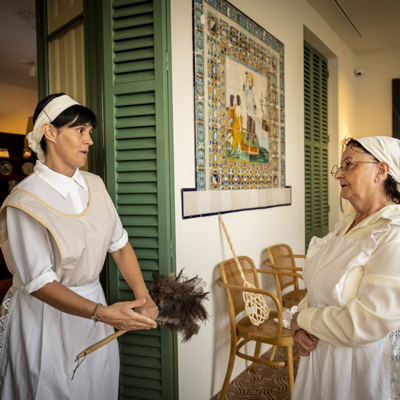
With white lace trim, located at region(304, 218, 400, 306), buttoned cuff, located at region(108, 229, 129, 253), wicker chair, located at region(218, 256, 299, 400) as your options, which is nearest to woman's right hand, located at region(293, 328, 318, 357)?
white lace trim, located at region(304, 218, 400, 306)

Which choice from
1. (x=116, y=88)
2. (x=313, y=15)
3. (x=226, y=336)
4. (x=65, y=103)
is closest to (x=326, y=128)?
(x=313, y=15)

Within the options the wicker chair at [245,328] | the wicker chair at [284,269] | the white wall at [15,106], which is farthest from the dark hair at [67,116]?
the white wall at [15,106]

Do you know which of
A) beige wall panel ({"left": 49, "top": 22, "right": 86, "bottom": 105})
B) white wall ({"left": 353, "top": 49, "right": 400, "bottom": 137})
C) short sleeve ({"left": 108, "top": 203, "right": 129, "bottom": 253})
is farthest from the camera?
white wall ({"left": 353, "top": 49, "right": 400, "bottom": 137})

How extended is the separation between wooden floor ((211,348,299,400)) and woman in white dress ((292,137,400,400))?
1.20 meters

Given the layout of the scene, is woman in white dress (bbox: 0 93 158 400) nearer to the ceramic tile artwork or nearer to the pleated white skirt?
the pleated white skirt

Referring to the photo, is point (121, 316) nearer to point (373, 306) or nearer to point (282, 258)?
point (373, 306)

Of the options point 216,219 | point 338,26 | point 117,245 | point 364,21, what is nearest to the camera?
point 117,245

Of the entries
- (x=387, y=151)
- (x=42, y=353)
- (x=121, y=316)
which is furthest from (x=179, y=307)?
(x=387, y=151)

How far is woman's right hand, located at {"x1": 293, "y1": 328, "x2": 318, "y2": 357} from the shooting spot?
5.01 feet

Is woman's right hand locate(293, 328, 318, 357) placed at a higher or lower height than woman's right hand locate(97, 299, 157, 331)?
lower

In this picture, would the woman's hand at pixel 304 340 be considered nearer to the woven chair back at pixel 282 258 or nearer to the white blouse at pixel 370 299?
the white blouse at pixel 370 299

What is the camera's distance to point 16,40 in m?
5.04

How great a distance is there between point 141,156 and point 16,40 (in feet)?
12.9

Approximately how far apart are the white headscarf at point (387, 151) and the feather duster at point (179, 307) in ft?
3.01
